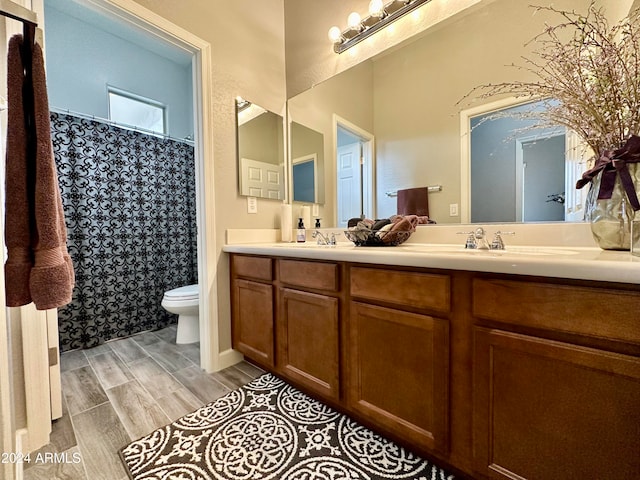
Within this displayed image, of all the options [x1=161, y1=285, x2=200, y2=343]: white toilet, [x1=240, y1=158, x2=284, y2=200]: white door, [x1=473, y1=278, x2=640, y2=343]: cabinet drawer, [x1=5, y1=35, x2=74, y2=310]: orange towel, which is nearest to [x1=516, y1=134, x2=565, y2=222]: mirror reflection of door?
[x1=473, y1=278, x2=640, y2=343]: cabinet drawer

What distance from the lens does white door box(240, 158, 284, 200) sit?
1873 millimetres

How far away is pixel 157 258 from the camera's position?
98.3 inches

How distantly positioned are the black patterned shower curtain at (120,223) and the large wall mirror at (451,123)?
1.78 meters

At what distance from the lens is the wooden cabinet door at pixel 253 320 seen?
4.95 feet

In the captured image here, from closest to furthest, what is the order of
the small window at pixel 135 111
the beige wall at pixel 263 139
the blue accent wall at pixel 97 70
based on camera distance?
the beige wall at pixel 263 139, the blue accent wall at pixel 97 70, the small window at pixel 135 111

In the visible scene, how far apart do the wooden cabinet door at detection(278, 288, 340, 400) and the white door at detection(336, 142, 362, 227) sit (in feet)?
2.30

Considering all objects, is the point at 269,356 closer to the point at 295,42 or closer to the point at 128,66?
the point at 295,42

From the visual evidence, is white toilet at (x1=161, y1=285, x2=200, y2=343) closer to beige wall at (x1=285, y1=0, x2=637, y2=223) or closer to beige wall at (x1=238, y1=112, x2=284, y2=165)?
beige wall at (x1=238, y1=112, x2=284, y2=165)

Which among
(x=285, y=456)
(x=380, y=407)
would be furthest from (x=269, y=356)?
(x=380, y=407)

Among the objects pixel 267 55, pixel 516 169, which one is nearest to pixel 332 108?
pixel 267 55

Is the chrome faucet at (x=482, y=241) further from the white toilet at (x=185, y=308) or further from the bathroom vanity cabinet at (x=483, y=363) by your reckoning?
the white toilet at (x=185, y=308)

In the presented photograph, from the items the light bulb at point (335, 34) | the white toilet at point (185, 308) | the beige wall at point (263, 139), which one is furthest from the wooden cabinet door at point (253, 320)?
the light bulb at point (335, 34)

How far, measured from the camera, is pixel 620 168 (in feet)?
2.60

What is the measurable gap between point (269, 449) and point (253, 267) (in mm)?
869
